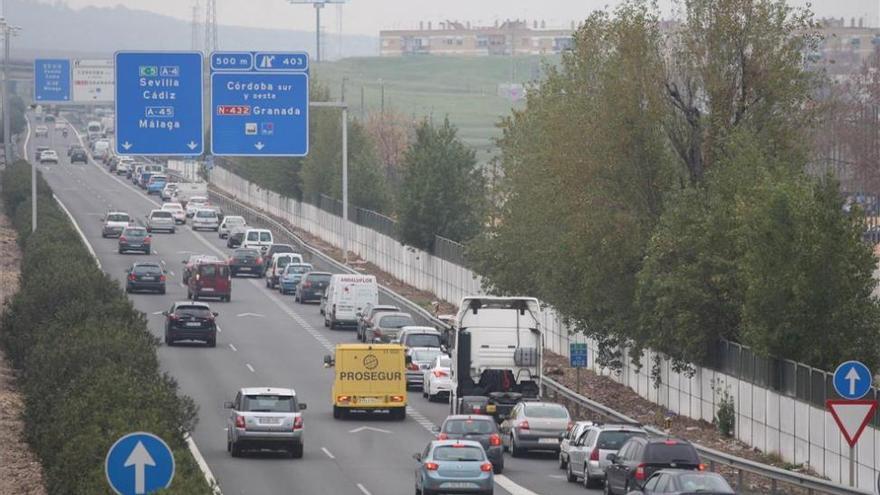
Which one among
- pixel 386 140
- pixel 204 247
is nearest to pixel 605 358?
pixel 204 247

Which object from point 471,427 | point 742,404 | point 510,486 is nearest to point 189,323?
point 742,404

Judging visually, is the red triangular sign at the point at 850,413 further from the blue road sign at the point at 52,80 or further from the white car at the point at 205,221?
the white car at the point at 205,221

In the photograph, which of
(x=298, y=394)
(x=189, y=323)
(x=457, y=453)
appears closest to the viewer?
(x=457, y=453)

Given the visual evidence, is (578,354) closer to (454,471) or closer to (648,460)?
(454,471)

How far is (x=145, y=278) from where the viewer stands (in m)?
73.8

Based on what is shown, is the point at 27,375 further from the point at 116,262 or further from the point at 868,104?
the point at 868,104

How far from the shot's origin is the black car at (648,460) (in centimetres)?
2992

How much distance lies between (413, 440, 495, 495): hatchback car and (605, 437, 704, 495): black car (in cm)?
220

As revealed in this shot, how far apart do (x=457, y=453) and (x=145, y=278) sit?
145 ft

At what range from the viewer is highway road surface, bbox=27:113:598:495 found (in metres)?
34.7

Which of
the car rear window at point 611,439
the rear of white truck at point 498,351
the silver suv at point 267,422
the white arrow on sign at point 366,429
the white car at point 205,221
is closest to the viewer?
the car rear window at point 611,439

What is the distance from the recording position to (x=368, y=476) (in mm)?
35250

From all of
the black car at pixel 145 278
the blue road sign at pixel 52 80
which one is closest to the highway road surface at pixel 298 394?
the black car at pixel 145 278

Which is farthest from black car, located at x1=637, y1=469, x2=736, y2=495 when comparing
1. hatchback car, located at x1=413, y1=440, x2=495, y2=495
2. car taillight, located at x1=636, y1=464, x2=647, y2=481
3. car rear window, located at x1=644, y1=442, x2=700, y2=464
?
hatchback car, located at x1=413, y1=440, x2=495, y2=495
